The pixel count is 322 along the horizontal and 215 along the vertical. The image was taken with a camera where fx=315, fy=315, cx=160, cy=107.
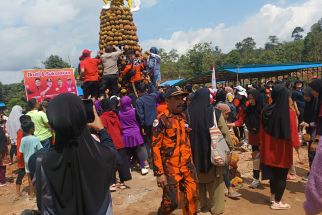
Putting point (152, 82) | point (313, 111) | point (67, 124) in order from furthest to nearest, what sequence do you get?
1. point (152, 82)
2. point (313, 111)
3. point (67, 124)

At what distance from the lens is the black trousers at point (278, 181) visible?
4773mm

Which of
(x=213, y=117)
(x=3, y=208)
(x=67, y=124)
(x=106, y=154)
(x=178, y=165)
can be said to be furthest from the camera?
(x=3, y=208)

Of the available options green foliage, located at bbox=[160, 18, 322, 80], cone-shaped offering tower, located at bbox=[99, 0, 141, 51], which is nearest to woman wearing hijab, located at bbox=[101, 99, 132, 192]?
cone-shaped offering tower, located at bbox=[99, 0, 141, 51]

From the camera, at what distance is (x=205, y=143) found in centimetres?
428

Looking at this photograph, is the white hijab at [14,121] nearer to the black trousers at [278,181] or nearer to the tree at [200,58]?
the black trousers at [278,181]

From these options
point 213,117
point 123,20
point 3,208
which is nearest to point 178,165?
point 213,117

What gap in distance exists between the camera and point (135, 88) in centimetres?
1024

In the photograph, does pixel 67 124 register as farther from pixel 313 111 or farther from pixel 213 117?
pixel 313 111

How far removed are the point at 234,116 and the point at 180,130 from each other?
606cm

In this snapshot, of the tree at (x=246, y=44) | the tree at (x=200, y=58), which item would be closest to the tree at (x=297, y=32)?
the tree at (x=246, y=44)

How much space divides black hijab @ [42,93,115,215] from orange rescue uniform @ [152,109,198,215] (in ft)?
5.57

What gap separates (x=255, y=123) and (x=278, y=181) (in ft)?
4.63

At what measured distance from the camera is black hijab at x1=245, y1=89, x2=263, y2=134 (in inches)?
229

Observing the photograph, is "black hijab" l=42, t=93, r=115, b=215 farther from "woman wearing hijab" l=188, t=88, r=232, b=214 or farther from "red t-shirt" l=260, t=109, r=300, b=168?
"red t-shirt" l=260, t=109, r=300, b=168
